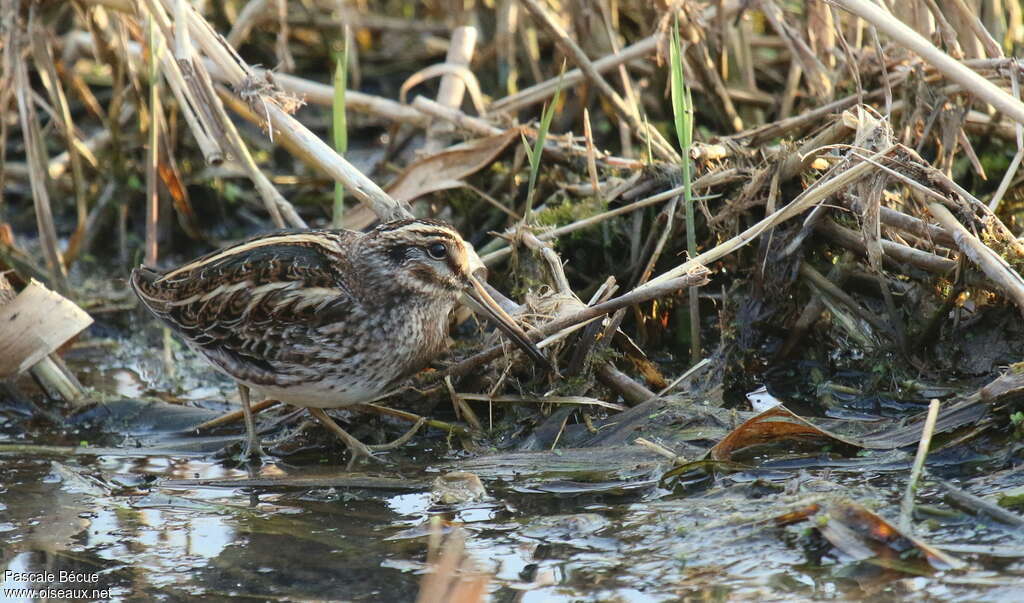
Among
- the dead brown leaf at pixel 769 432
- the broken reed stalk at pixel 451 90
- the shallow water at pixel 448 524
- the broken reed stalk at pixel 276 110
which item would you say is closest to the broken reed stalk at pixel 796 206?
the dead brown leaf at pixel 769 432

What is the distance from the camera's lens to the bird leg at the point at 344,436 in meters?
4.43

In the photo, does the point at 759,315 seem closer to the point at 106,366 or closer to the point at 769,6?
the point at 769,6

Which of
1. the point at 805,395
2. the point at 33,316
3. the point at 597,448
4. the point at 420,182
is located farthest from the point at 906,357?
the point at 33,316

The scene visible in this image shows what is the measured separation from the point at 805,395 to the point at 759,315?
35cm

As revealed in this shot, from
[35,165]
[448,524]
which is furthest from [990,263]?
[35,165]

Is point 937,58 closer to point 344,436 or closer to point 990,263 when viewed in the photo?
point 990,263

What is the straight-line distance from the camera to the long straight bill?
419 centimetres

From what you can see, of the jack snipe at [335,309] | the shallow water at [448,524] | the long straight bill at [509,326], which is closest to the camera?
the shallow water at [448,524]

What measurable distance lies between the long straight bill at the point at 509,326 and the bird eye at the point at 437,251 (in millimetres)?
185

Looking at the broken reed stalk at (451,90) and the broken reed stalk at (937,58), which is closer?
the broken reed stalk at (937,58)

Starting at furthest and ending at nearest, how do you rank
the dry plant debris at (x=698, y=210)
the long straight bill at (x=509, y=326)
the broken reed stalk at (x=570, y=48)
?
1. the broken reed stalk at (x=570, y=48)
2. the long straight bill at (x=509, y=326)
3. the dry plant debris at (x=698, y=210)

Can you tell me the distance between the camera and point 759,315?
4562mm

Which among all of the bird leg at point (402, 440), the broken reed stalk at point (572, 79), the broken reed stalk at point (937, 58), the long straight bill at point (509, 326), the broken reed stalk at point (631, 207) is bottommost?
the bird leg at point (402, 440)

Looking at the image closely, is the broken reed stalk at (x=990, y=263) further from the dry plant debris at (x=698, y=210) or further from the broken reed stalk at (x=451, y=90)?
the broken reed stalk at (x=451, y=90)
